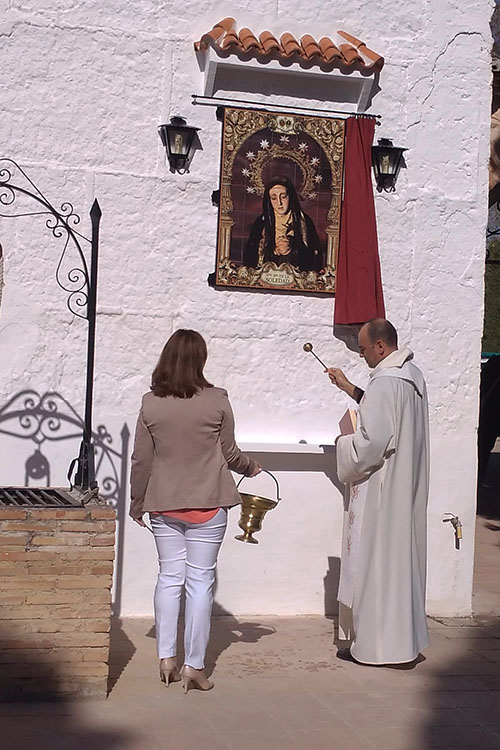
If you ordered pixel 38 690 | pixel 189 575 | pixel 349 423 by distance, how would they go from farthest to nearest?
pixel 349 423
pixel 189 575
pixel 38 690

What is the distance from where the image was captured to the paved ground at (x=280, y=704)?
4.97 meters

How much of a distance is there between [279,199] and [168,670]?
3.27 meters

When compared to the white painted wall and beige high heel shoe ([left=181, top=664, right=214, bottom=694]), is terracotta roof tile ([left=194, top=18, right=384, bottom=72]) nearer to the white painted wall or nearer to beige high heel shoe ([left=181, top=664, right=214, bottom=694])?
the white painted wall

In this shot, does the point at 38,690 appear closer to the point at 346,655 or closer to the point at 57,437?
the point at 346,655

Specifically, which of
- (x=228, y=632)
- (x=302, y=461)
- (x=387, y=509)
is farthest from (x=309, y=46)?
(x=228, y=632)

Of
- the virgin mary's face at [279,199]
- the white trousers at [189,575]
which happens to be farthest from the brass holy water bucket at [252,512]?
the virgin mary's face at [279,199]

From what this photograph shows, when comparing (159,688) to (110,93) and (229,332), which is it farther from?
(110,93)

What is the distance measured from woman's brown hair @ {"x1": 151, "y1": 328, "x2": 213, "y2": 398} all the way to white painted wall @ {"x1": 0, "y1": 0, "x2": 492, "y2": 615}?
5.41 ft

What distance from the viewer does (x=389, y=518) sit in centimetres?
636

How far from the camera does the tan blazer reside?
5.56 m

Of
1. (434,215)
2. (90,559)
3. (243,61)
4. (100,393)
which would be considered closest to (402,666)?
(90,559)

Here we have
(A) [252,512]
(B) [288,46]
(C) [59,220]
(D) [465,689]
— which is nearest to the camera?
A: (D) [465,689]

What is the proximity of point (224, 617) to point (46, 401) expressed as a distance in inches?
72.4

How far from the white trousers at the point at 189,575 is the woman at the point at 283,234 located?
2.34 meters
